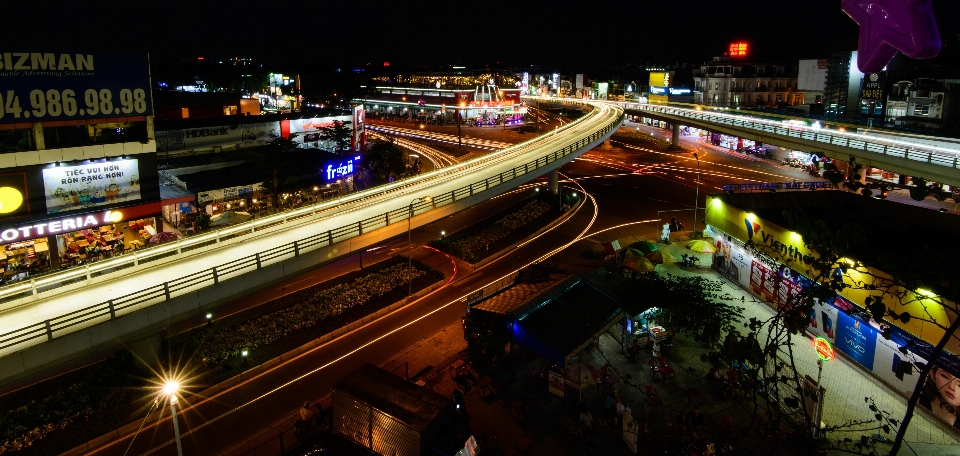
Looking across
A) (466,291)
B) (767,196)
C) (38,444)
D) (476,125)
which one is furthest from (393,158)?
(476,125)

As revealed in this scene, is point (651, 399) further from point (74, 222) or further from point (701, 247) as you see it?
point (74, 222)

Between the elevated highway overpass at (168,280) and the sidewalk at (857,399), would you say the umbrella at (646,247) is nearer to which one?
the elevated highway overpass at (168,280)

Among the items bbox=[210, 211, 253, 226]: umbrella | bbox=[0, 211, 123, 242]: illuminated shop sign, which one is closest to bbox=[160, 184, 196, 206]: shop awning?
bbox=[210, 211, 253, 226]: umbrella

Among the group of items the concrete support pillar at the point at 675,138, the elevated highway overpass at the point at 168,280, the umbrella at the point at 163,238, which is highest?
the concrete support pillar at the point at 675,138

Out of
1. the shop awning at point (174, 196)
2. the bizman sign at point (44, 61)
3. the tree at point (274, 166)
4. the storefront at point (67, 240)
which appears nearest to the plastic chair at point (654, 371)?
the storefront at point (67, 240)

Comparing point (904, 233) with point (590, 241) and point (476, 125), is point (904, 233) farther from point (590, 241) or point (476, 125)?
point (476, 125)

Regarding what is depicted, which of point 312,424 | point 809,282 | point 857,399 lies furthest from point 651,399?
point 312,424
